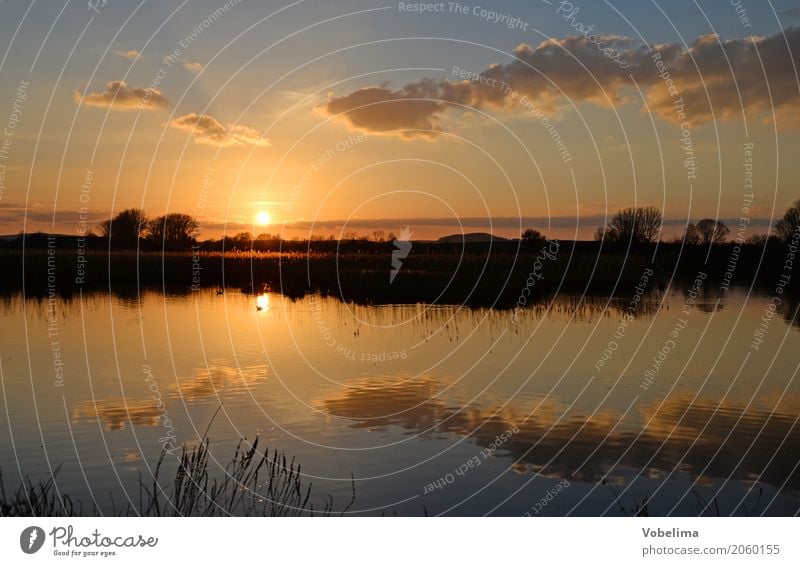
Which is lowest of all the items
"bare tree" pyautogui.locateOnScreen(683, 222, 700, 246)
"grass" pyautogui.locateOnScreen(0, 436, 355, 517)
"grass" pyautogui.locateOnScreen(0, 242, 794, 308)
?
"grass" pyautogui.locateOnScreen(0, 436, 355, 517)

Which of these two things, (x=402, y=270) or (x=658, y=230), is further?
(x=658, y=230)

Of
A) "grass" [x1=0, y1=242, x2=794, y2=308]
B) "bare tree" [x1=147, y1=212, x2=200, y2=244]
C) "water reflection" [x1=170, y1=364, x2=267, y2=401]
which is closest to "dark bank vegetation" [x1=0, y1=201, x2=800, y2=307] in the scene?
"grass" [x1=0, y1=242, x2=794, y2=308]

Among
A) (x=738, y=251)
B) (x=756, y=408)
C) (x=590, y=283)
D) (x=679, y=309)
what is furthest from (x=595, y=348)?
(x=738, y=251)

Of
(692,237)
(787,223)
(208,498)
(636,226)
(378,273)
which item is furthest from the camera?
(636,226)

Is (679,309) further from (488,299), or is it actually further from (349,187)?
(349,187)

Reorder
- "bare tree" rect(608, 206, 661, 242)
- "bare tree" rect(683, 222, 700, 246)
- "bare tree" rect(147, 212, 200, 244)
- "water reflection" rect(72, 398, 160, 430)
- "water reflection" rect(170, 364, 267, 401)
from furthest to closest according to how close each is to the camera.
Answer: "bare tree" rect(147, 212, 200, 244)
"bare tree" rect(608, 206, 661, 242)
"bare tree" rect(683, 222, 700, 246)
"water reflection" rect(170, 364, 267, 401)
"water reflection" rect(72, 398, 160, 430)

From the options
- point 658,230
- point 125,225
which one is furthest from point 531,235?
point 125,225

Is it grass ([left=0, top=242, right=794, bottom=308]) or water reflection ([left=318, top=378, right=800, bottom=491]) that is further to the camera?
grass ([left=0, top=242, right=794, bottom=308])

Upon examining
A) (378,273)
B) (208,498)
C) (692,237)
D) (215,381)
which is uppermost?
(692,237)

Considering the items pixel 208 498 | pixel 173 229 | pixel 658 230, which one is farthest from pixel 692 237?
pixel 208 498

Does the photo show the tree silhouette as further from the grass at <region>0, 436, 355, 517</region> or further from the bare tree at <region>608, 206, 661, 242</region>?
the grass at <region>0, 436, 355, 517</region>

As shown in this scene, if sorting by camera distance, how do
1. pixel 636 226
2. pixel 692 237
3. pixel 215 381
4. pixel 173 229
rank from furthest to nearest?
pixel 173 229 < pixel 636 226 < pixel 692 237 < pixel 215 381

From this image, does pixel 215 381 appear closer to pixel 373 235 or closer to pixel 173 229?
pixel 373 235

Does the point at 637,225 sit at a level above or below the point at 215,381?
above
